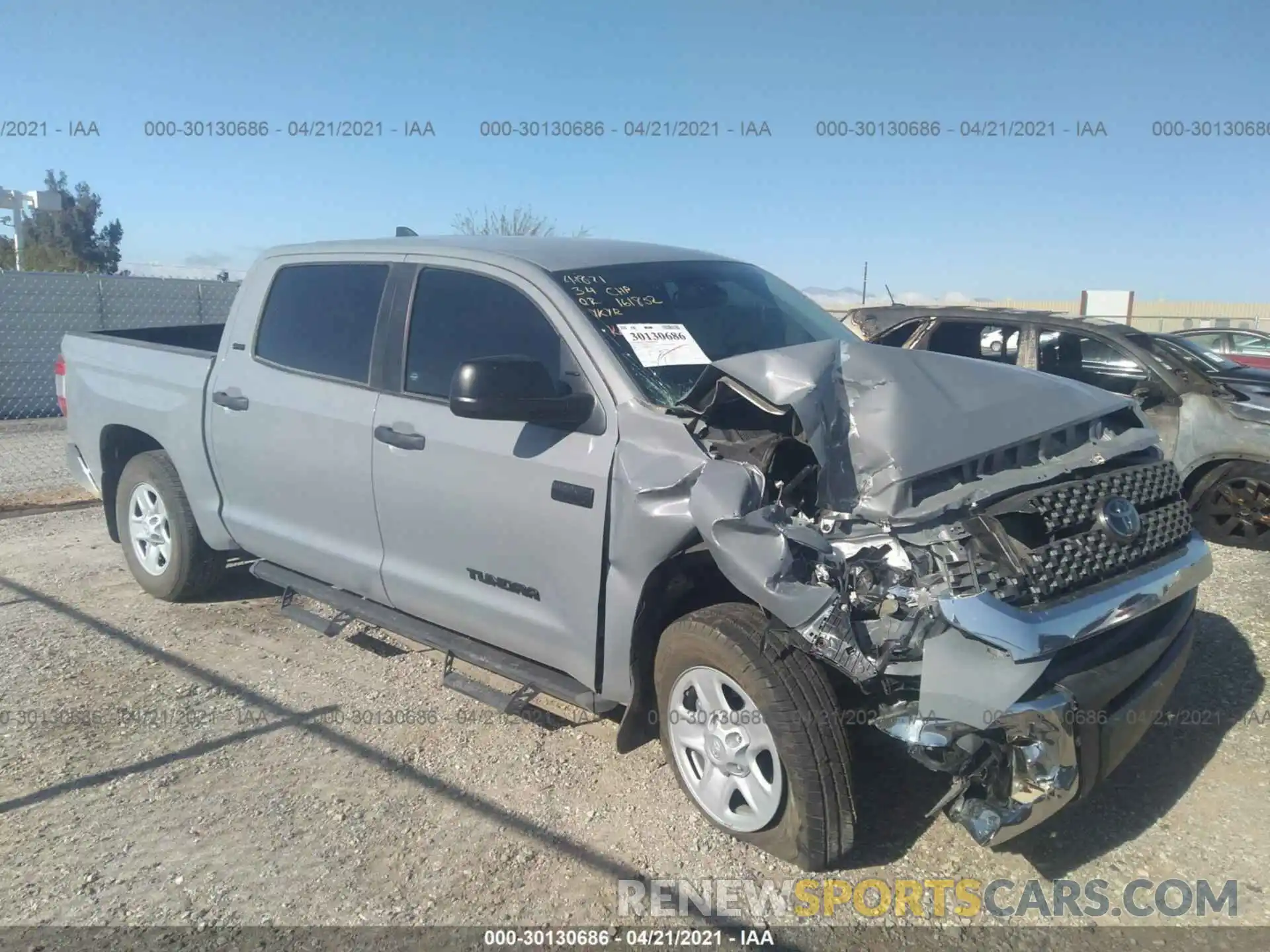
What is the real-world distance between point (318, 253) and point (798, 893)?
3737 mm

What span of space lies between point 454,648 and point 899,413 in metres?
2.09

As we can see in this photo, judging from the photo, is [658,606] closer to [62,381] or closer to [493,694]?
[493,694]

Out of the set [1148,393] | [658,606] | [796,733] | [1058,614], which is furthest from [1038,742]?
[1148,393]

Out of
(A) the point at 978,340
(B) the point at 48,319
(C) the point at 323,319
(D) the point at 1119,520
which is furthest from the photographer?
(B) the point at 48,319

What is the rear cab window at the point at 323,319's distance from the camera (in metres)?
4.57

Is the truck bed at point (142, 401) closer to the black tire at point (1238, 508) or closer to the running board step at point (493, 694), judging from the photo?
the running board step at point (493, 694)

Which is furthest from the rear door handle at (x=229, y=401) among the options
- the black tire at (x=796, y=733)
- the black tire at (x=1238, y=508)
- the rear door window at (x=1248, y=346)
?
the rear door window at (x=1248, y=346)

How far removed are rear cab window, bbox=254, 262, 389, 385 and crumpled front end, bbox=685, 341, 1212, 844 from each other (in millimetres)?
1894

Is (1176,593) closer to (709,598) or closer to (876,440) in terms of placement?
(876,440)

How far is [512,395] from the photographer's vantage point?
3.43 m

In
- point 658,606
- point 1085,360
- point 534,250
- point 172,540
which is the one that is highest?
point 534,250

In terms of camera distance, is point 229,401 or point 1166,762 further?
point 229,401

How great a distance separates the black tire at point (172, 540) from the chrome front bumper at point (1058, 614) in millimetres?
4450

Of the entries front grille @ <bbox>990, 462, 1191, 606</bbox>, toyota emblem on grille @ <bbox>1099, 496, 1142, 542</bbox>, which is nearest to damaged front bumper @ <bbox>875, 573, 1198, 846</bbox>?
front grille @ <bbox>990, 462, 1191, 606</bbox>
